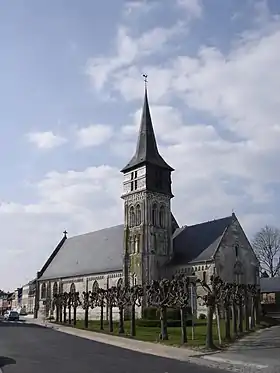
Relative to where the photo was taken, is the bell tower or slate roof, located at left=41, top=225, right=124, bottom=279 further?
slate roof, located at left=41, top=225, right=124, bottom=279

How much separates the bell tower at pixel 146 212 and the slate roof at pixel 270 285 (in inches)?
737

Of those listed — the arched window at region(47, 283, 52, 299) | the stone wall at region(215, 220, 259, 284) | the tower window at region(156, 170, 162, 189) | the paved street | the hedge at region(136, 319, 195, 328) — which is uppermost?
the tower window at region(156, 170, 162, 189)

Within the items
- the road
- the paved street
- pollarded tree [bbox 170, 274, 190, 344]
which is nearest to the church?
pollarded tree [bbox 170, 274, 190, 344]

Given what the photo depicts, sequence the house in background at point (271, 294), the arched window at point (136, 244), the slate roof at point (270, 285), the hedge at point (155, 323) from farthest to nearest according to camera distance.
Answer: the slate roof at point (270, 285)
the house in background at point (271, 294)
the arched window at point (136, 244)
the hedge at point (155, 323)

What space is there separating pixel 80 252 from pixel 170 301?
152ft

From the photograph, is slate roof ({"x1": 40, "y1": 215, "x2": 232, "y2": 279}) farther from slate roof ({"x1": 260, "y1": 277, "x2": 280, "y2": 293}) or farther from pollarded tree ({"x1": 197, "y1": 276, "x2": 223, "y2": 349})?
pollarded tree ({"x1": 197, "y1": 276, "x2": 223, "y2": 349})

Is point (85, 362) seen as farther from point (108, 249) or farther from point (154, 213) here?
point (108, 249)

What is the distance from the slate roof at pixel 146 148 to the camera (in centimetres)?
6044

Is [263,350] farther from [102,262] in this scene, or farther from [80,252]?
[80,252]

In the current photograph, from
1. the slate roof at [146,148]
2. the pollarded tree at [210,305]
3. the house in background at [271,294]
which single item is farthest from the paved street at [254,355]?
the house in background at [271,294]

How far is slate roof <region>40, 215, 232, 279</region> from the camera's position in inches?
2216

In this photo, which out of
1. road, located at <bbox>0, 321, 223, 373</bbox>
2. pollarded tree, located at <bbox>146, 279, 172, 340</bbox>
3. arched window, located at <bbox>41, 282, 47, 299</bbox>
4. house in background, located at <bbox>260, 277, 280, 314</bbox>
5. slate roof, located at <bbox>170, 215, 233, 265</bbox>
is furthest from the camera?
arched window, located at <bbox>41, 282, 47, 299</bbox>

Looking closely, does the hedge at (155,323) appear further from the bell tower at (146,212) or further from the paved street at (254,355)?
the paved street at (254,355)

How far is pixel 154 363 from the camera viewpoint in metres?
17.6
